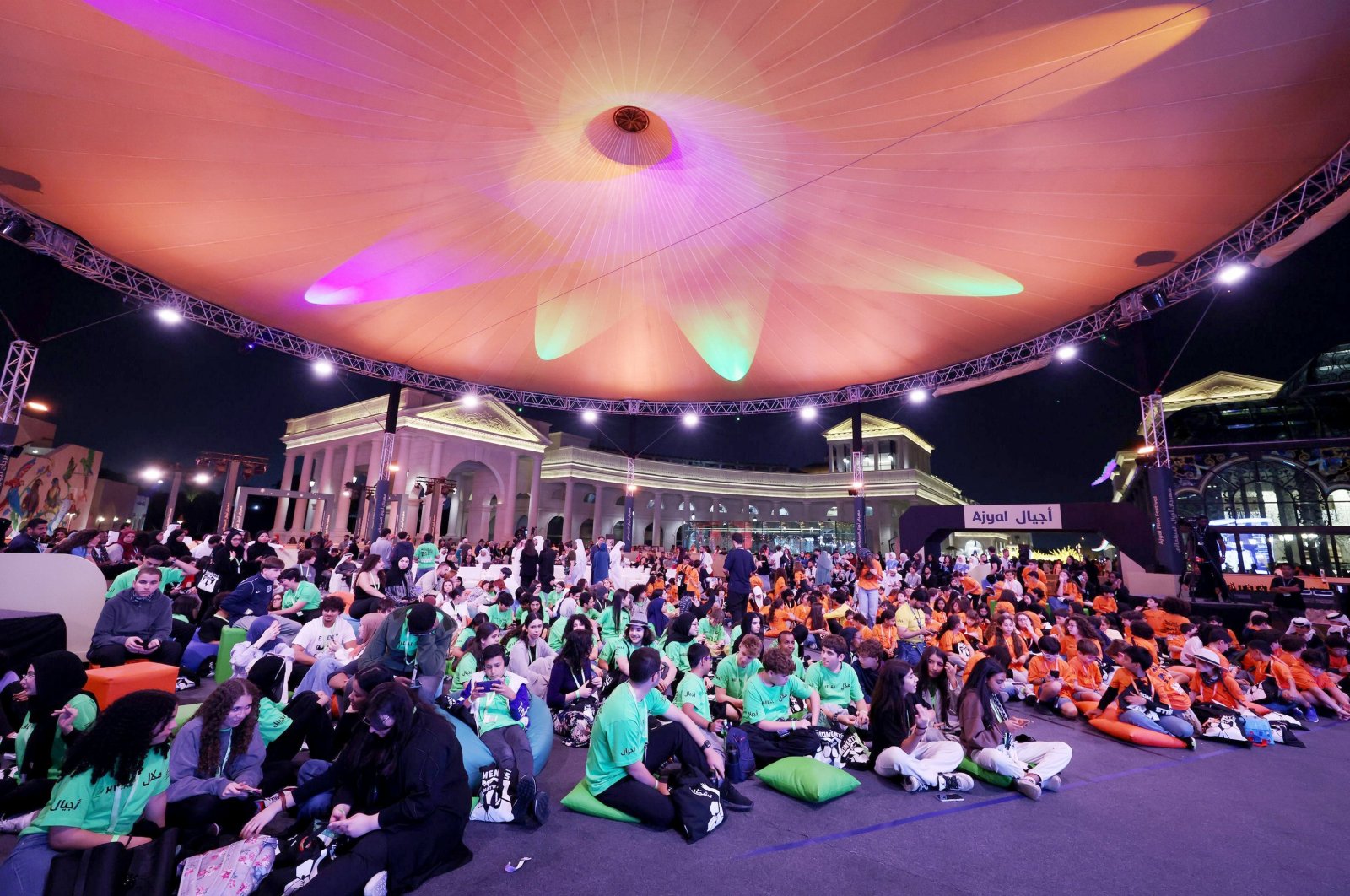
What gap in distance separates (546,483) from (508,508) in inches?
302

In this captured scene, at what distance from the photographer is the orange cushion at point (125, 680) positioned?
4.41 metres

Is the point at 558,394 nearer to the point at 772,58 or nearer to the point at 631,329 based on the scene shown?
the point at 631,329

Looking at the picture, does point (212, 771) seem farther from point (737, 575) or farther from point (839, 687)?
point (737, 575)

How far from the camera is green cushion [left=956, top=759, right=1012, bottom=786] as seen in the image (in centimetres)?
461

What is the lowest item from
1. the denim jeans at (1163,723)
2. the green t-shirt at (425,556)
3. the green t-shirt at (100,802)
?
the denim jeans at (1163,723)

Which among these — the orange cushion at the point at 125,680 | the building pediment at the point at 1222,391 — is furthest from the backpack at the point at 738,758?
the building pediment at the point at 1222,391

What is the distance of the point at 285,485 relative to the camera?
124ft

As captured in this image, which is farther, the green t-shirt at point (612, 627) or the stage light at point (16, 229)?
the stage light at point (16, 229)

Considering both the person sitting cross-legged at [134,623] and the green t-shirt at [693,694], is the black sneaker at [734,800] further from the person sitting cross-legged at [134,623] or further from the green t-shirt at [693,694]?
the person sitting cross-legged at [134,623]

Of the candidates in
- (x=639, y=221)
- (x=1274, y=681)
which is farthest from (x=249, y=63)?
(x=1274, y=681)

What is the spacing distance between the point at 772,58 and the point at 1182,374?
31.4m

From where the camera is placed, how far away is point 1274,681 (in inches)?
297

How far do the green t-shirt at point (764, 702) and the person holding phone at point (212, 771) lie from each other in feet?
12.0

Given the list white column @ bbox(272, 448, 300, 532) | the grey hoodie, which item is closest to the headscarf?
the grey hoodie
